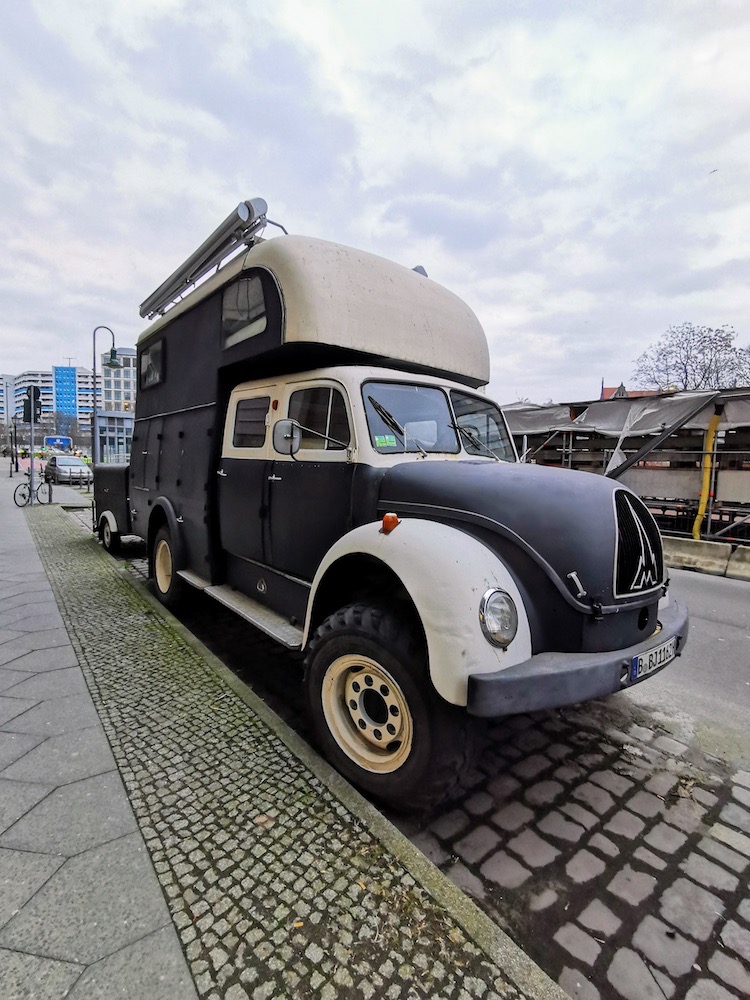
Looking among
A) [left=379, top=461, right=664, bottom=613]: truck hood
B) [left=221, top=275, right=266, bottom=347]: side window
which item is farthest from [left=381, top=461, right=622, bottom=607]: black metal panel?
[left=221, top=275, right=266, bottom=347]: side window

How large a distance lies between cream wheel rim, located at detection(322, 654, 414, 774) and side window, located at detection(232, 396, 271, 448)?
7.07 ft

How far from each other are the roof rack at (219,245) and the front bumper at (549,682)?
13.0 ft

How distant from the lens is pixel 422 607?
2.35m

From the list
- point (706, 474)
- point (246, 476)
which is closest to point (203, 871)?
point (246, 476)

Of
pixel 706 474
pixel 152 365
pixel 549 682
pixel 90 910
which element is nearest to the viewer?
pixel 90 910

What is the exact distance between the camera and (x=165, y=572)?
5.90 meters

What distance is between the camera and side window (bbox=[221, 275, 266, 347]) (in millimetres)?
3887

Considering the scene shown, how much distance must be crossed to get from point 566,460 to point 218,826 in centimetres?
1218

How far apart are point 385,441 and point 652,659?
204 cm

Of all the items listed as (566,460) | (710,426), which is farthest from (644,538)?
(566,460)

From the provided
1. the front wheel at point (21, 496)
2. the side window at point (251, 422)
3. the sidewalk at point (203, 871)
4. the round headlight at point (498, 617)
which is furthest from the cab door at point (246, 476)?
the front wheel at point (21, 496)

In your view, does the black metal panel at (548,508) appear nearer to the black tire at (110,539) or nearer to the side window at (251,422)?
the side window at (251,422)

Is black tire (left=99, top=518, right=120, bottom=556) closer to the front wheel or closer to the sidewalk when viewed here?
the sidewalk

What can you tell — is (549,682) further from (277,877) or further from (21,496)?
(21,496)
